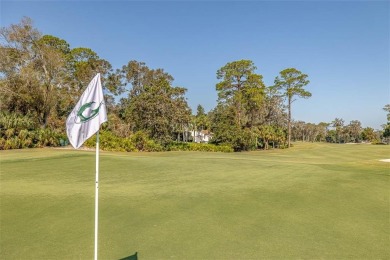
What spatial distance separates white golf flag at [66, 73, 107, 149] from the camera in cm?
460

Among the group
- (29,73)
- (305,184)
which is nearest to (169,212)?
(305,184)

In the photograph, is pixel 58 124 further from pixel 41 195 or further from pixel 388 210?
pixel 388 210

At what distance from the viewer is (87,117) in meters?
4.64

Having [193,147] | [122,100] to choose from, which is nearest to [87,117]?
[193,147]

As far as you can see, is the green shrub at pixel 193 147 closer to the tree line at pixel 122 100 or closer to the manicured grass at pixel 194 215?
the tree line at pixel 122 100

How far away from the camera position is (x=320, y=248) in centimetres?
506

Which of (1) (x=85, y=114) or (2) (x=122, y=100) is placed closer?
(1) (x=85, y=114)

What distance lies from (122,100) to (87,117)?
157ft

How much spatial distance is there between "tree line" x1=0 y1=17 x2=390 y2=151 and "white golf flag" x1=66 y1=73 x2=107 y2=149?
21.3 metres

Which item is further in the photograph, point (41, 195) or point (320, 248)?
point (41, 195)

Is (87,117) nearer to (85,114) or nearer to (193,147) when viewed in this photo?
(85,114)

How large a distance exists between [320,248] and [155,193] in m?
4.95

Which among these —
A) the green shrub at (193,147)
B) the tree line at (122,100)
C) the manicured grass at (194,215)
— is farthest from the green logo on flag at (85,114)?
the green shrub at (193,147)

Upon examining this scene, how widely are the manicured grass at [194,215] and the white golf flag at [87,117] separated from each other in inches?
79.0
